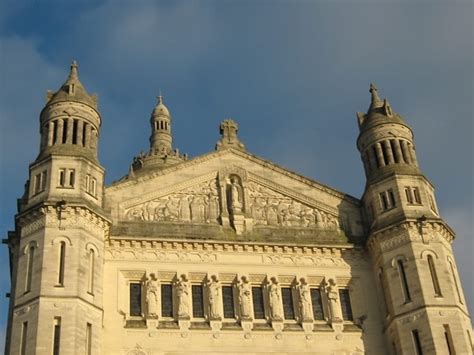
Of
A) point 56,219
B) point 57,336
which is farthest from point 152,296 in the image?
point 56,219

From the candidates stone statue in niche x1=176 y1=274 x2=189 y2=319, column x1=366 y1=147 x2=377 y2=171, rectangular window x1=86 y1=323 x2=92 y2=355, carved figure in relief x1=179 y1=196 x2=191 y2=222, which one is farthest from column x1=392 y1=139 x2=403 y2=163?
rectangular window x1=86 y1=323 x2=92 y2=355

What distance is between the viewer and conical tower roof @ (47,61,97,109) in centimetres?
3186

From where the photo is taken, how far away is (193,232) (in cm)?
3089

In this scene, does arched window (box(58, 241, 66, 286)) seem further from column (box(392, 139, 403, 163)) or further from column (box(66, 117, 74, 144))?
column (box(392, 139, 403, 163))

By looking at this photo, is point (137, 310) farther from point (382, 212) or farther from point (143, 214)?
point (382, 212)

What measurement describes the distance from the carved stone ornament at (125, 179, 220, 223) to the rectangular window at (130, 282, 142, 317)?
3.01 meters

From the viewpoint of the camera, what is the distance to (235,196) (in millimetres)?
32375

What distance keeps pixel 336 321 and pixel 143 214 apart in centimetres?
883

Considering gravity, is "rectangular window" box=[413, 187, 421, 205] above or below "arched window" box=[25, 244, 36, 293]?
above

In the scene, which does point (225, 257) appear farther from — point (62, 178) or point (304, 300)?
point (62, 178)

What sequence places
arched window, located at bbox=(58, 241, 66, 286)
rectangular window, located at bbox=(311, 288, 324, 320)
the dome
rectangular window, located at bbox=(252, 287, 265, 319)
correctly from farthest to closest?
1. the dome
2. rectangular window, located at bbox=(311, 288, 324, 320)
3. rectangular window, located at bbox=(252, 287, 265, 319)
4. arched window, located at bbox=(58, 241, 66, 286)

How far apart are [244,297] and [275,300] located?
1.25 metres

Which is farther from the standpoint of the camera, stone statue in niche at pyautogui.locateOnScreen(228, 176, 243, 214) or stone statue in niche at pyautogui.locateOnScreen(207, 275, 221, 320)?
stone statue in niche at pyautogui.locateOnScreen(228, 176, 243, 214)

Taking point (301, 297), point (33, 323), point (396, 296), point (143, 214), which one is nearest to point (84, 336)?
point (33, 323)
